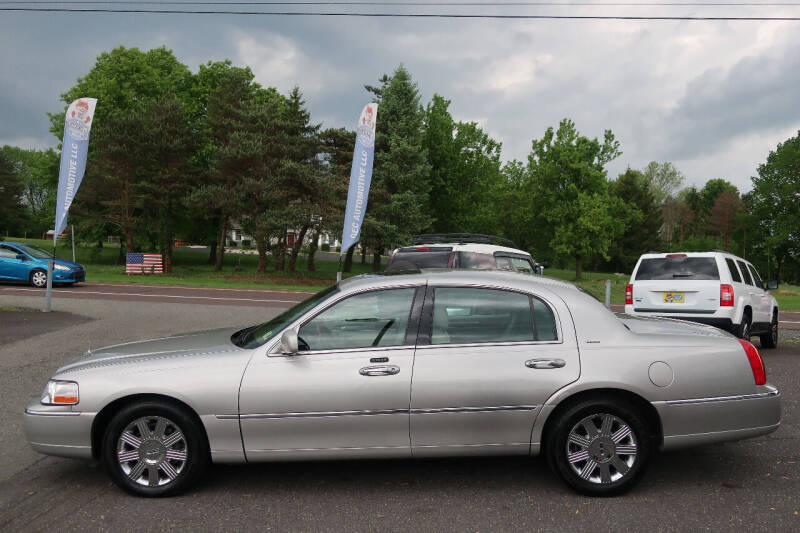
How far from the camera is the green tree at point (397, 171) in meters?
37.8

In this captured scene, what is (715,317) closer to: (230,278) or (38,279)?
(38,279)

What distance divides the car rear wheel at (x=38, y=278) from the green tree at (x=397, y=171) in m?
18.6

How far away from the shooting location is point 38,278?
69.6 feet

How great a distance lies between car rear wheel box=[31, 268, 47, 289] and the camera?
2119cm

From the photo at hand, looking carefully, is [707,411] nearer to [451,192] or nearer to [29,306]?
[29,306]

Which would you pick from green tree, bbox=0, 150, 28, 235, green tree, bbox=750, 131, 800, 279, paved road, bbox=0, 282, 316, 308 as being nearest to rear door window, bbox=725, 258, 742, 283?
paved road, bbox=0, 282, 316, 308

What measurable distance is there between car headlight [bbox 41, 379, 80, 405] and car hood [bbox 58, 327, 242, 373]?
147 millimetres

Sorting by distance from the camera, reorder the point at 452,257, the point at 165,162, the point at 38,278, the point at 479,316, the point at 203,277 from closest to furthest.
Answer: the point at 479,316, the point at 452,257, the point at 38,278, the point at 203,277, the point at 165,162

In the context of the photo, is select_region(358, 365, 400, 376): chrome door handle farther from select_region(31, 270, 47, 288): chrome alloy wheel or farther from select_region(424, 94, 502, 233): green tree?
select_region(424, 94, 502, 233): green tree

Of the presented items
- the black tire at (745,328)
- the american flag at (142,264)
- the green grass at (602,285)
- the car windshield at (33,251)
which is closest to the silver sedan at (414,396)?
the black tire at (745,328)

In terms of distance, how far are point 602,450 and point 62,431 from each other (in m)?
3.60

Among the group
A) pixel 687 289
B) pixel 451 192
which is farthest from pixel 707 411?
pixel 451 192

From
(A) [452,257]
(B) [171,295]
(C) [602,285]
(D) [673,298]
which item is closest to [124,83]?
(B) [171,295]

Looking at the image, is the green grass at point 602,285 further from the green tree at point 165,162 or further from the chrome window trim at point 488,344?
the green tree at point 165,162
